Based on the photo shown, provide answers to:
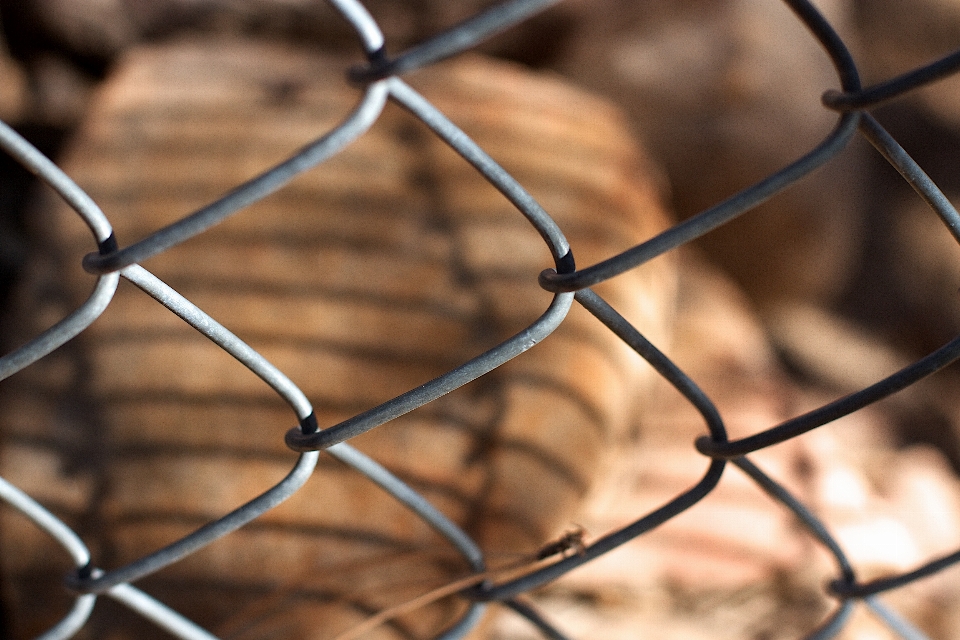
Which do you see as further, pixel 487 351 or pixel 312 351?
pixel 312 351

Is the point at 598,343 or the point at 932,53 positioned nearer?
the point at 598,343

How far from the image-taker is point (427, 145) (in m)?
1.13

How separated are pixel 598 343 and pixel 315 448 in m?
0.63

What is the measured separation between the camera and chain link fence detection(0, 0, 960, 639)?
13.1 inches

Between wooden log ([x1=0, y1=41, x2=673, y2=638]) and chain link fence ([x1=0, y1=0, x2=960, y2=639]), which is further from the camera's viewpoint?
wooden log ([x1=0, y1=41, x2=673, y2=638])

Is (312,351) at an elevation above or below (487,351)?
above

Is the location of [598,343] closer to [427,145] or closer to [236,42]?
[427,145]

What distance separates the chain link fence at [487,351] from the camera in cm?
A: 33

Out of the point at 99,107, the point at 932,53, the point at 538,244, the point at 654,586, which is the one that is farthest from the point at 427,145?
the point at 932,53

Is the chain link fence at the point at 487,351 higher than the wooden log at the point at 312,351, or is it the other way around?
the wooden log at the point at 312,351

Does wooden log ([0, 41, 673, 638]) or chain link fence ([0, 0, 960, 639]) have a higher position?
wooden log ([0, 41, 673, 638])

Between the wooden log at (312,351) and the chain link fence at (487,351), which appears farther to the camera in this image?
the wooden log at (312,351)

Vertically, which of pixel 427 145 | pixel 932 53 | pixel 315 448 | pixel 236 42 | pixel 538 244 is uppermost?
pixel 932 53

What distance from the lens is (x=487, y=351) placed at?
41cm
